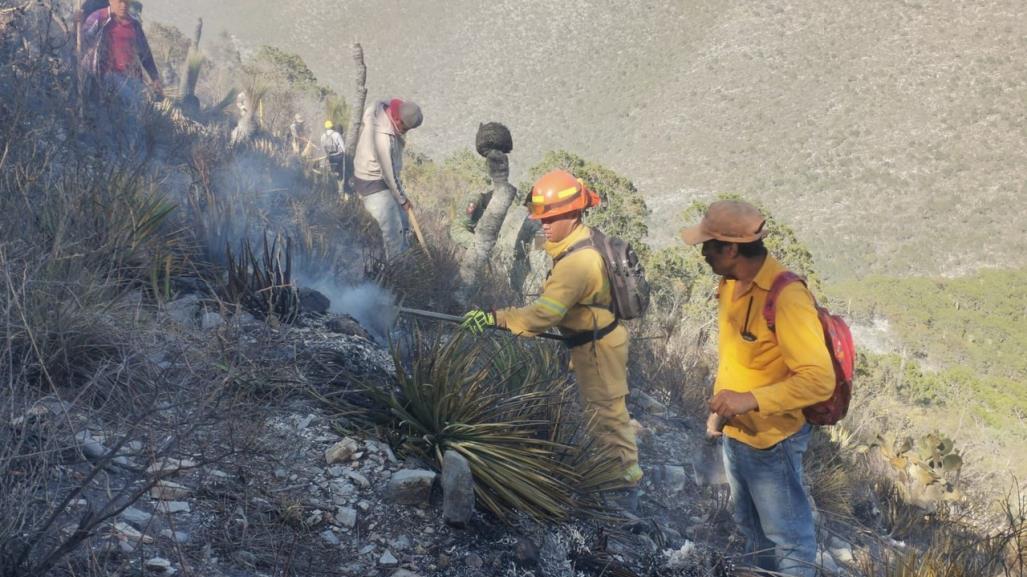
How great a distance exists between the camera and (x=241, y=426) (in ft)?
11.7

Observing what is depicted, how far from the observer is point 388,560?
11.9ft

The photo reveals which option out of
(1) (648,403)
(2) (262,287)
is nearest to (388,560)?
(2) (262,287)

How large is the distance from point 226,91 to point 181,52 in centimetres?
378

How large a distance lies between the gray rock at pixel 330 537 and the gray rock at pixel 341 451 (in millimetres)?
506

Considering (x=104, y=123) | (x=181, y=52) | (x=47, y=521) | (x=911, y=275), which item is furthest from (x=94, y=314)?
(x=911, y=275)

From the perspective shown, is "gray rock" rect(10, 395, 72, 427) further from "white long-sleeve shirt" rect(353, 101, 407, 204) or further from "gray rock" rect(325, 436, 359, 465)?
"white long-sleeve shirt" rect(353, 101, 407, 204)

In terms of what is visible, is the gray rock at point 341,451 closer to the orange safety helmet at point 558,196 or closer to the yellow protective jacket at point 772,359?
the orange safety helmet at point 558,196

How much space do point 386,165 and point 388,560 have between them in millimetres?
4144

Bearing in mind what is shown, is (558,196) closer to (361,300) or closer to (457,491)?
(457,491)

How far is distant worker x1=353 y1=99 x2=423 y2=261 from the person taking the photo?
7145 millimetres

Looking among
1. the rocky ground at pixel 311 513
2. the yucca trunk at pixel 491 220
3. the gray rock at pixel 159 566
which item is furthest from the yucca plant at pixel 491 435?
the yucca trunk at pixel 491 220


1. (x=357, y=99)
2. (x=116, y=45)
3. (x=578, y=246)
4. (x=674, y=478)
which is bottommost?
(x=674, y=478)

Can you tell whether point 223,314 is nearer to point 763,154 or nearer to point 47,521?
point 47,521

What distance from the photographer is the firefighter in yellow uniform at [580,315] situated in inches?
177
